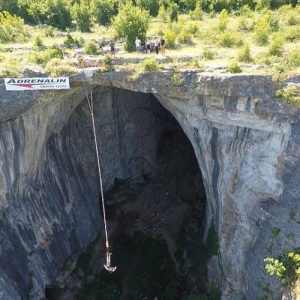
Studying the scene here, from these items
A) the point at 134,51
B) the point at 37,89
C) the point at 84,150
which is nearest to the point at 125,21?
the point at 134,51

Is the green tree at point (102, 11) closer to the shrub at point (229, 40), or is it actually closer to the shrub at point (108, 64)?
the shrub at point (229, 40)

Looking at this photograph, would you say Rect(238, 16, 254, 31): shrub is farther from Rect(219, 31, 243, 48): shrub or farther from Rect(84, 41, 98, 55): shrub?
Rect(84, 41, 98, 55): shrub

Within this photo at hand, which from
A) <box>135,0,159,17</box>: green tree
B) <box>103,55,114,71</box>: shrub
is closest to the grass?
<box>103,55,114,71</box>: shrub

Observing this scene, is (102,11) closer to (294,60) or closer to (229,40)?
(229,40)


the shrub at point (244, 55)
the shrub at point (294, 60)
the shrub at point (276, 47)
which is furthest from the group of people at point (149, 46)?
the shrub at point (294, 60)

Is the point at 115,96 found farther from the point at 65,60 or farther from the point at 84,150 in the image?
the point at 65,60

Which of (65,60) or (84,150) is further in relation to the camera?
(84,150)

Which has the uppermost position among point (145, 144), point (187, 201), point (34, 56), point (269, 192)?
point (34, 56)
